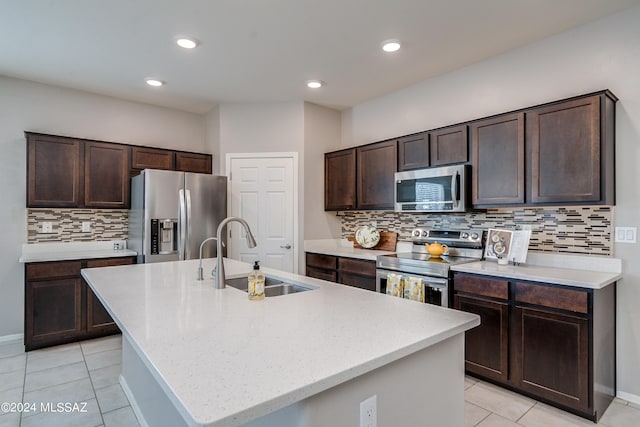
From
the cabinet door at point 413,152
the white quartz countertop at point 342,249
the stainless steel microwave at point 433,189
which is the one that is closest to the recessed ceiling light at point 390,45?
the cabinet door at point 413,152

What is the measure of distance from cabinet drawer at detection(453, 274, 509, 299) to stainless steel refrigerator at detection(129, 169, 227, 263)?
2.65 m

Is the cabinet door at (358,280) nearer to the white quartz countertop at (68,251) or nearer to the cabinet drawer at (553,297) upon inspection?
the cabinet drawer at (553,297)

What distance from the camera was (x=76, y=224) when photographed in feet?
13.0

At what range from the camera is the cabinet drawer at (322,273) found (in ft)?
13.1

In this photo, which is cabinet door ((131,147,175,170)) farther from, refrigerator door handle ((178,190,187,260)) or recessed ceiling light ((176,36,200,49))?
recessed ceiling light ((176,36,200,49))

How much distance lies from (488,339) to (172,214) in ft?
10.6

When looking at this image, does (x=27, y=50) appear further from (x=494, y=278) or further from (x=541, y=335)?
(x=541, y=335)

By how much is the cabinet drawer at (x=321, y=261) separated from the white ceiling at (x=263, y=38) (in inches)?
76.1

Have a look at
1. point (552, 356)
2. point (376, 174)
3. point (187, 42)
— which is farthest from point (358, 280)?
point (187, 42)

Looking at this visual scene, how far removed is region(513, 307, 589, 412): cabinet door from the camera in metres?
2.18

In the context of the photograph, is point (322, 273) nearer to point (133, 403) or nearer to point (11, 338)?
point (133, 403)

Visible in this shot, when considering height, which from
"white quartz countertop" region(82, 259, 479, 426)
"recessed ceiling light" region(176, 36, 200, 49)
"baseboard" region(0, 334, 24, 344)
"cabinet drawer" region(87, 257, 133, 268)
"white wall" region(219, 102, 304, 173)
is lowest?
"baseboard" region(0, 334, 24, 344)

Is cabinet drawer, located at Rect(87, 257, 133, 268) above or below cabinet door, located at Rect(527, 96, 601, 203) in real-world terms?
below

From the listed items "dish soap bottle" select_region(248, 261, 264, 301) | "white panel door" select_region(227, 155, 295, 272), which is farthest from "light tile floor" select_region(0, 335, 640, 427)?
"white panel door" select_region(227, 155, 295, 272)
